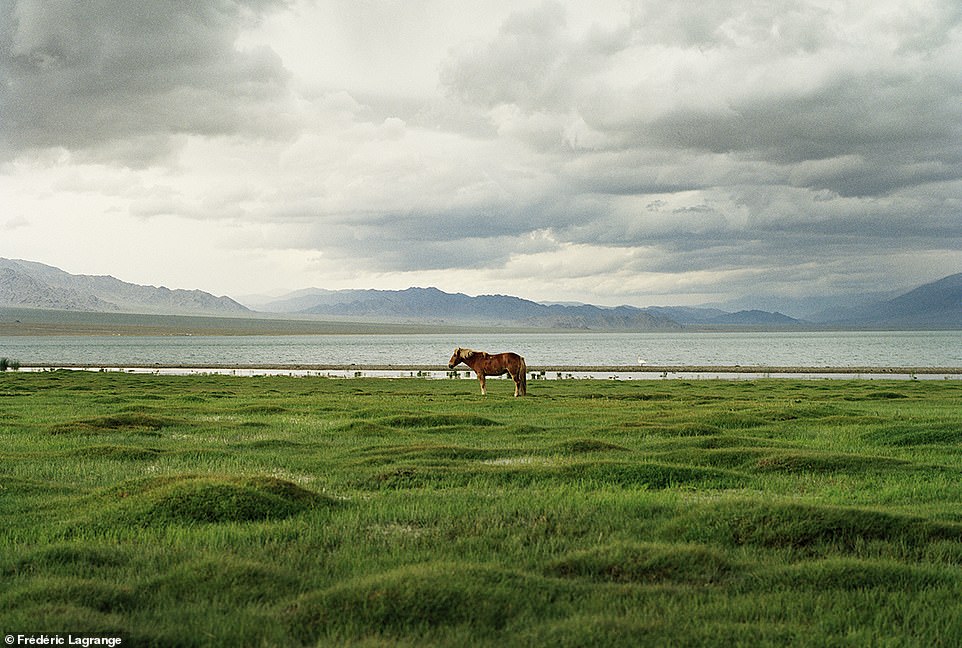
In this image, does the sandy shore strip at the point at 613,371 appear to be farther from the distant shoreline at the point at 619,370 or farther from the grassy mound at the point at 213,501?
the grassy mound at the point at 213,501

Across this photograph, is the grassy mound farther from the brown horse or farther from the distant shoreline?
the distant shoreline

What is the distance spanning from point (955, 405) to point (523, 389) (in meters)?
20.2

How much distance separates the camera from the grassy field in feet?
25.7

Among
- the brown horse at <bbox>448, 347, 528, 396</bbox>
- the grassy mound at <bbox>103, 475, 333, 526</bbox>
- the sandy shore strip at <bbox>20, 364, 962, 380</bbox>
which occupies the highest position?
the brown horse at <bbox>448, 347, 528, 396</bbox>

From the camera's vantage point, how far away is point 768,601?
28.1 feet

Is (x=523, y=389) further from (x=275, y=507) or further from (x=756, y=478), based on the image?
(x=275, y=507)

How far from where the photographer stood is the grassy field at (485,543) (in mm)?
7820

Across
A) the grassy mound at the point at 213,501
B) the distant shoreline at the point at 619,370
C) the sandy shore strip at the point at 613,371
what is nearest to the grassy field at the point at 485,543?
the grassy mound at the point at 213,501

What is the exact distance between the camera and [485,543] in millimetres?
10898

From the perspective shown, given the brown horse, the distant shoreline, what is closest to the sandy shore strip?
the distant shoreline

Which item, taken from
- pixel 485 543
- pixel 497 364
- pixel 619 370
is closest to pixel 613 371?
pixel 619 370

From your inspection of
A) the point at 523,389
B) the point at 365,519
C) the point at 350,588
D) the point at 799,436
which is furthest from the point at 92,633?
the point at 523,389

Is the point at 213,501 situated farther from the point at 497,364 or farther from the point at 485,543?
the point at 497,364

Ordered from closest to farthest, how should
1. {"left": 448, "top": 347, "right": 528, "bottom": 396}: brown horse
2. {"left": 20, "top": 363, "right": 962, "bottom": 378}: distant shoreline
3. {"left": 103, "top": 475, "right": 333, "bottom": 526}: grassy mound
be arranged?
{"left": 103, "top": 475, "right": 333, "bottom": 526}: grassy mound, {"left": 448, "top": 347, "right": 528, "bottom": 396}: brown horse, {"left": 20, "top": 363, "right": 962, "bottom": 378}: distant shoreline
